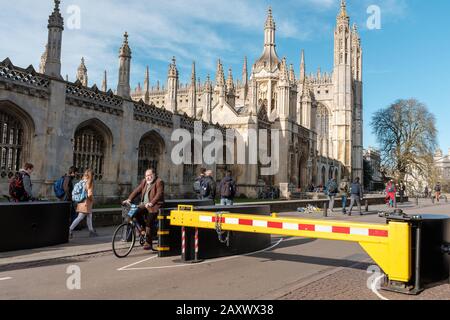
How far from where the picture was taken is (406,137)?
5241 centimetres

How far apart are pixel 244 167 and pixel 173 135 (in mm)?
9591

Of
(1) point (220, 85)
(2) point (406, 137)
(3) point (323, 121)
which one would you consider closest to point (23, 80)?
(1) point (220, 85)

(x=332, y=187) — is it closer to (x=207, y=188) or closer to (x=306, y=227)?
(x=207, y=188)

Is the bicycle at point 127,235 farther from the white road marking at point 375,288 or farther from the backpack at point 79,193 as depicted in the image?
the white road marking at point 375,288

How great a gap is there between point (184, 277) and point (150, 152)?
16.5 metres

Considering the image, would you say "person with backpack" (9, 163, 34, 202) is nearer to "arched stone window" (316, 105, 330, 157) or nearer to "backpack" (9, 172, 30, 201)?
"backpack" (9, 172, 30, 201)

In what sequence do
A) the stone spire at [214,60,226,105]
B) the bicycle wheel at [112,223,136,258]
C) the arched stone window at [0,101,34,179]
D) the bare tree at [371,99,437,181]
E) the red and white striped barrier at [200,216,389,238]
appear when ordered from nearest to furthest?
the red and white striped barrier at [200,216,389,238]
the bicycle wheel at [112,223,136,258]
the arched stone window at [0,101,34,179]
the stone spire at [214,60,226,105]
the bare tree at [371,99,437,181]

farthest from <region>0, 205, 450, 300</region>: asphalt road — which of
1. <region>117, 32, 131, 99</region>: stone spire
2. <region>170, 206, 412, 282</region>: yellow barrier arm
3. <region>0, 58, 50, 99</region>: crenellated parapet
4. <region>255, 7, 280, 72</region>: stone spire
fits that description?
<region>255, 7, 280, 72</region>: stone spire

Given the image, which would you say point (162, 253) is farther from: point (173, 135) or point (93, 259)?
point (173, 135)

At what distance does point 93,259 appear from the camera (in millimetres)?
8383

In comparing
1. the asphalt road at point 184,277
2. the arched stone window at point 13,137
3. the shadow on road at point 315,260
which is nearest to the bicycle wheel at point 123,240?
the asphalt road at point 184,277

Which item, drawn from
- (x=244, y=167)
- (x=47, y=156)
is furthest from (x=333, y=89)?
(x=47, y=156)

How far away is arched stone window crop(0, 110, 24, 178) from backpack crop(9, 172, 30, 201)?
17.8 feet

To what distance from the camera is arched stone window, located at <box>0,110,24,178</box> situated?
1475cm
